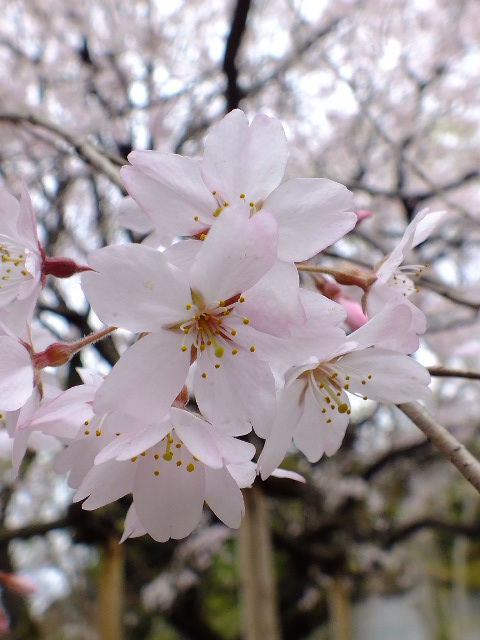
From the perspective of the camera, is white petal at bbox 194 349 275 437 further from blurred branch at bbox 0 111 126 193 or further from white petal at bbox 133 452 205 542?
blurred branch at bbox 0 111 126 193

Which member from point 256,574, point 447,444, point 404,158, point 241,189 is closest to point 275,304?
point 241,189

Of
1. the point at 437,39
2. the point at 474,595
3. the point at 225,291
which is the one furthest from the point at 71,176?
the point at 474,595

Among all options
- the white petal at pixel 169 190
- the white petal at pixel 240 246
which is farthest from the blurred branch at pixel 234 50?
the white petal at pixel 240 246

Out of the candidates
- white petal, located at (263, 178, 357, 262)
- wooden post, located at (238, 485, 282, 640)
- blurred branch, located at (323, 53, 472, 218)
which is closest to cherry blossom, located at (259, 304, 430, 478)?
white petal, located at (263, 178, 357, 262)

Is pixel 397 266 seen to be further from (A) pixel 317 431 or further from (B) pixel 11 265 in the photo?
(B) pixel 11 265

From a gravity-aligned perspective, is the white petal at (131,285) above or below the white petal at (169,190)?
below

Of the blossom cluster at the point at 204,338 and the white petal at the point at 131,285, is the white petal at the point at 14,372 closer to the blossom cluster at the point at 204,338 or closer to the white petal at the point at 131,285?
the blossom cluster at the point at 204,338
